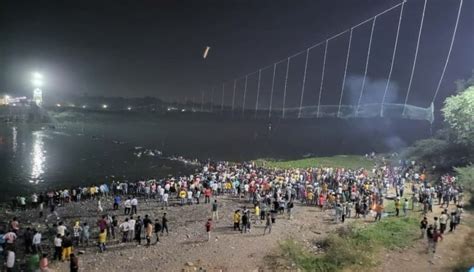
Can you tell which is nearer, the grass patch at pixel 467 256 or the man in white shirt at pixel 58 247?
the grass patch at pixel 467 256

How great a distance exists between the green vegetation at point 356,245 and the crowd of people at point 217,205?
152 cm

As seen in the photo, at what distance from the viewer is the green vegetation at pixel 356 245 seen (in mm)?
21562

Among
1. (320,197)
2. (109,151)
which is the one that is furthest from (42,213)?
(109,151)

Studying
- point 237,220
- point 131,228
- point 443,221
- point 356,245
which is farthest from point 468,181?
point 131,228

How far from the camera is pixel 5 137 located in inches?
4296

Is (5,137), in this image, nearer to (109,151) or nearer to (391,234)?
(109,151)

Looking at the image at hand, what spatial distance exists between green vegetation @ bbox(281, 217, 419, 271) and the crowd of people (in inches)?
59.8

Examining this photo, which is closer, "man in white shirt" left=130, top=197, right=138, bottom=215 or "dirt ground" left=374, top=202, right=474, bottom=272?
"dirt ground" left=374, top=202, right=474, bottom=272

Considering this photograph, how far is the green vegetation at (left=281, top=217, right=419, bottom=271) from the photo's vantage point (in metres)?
21.6

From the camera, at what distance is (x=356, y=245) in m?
24.0

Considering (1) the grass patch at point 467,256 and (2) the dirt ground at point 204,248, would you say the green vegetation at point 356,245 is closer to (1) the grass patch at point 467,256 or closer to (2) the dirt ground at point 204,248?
(2) the dirt ground at point 204,248

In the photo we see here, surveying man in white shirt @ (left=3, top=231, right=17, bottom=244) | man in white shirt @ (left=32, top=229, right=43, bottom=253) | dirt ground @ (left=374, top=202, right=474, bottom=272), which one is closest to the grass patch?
dirt ground @ (left=374, top=202, right=474, bottom=272)

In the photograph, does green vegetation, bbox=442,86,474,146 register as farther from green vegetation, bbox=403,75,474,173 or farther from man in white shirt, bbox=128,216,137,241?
man in white shirt, bbox=128,216,137,241

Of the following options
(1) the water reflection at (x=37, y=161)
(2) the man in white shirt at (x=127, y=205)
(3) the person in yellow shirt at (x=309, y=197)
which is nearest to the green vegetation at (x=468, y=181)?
(3) the person in yellow shirt at (x=309, y=197)
